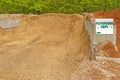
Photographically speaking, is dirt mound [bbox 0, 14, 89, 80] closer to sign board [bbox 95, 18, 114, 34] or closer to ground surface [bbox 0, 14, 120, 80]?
ground surface [bbox 0, 14, 120, 80]

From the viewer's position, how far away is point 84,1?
22.9 m

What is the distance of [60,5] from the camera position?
23484mm

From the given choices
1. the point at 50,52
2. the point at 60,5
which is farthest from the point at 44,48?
the point at 60,5

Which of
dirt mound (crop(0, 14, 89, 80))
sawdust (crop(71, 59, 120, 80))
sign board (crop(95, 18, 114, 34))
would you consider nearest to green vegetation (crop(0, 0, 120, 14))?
dirt mound (crop(0, 14, 89, 80))

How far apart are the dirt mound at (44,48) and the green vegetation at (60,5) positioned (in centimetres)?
276

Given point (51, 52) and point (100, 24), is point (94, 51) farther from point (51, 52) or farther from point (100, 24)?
point (51, 52)

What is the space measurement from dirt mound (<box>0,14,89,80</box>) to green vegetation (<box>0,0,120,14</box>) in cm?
276

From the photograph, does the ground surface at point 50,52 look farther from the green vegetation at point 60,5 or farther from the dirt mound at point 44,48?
the green vegetation at point 60,5

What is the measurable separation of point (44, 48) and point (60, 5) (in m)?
6.91

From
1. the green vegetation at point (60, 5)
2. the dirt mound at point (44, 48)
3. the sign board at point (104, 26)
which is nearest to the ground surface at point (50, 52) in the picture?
the dirt mound at point (44, 48)

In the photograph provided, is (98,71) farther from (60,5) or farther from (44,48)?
(60,5)

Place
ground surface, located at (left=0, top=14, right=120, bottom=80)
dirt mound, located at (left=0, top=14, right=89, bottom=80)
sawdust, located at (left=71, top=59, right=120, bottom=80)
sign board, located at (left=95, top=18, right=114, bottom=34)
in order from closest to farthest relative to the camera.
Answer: sawdust, located at (left=71, top=59, right=120, bottom=80) < ground surface, located at (left=0, top=14, right=120, bottom=80) < dirt mound, located at (left=0, top=14, right=89, bottom=80) < sign board, located at (left=95, top=18, right=114, bottom=34)

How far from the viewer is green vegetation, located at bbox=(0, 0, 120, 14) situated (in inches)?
906

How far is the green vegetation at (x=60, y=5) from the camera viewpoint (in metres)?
23.0
